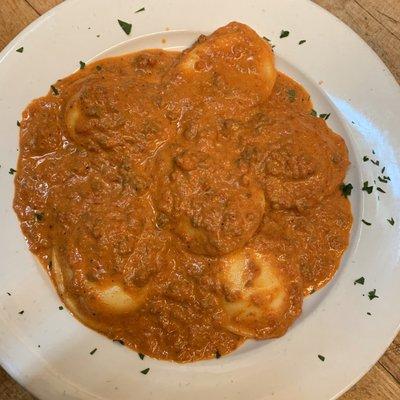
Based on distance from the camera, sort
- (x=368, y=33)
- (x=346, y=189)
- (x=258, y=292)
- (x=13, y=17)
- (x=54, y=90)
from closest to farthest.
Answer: (x=258, y=292)
(x=54, y=90)
(x=346, y=189)
(x=13, y=17)
(x=368, y=33)

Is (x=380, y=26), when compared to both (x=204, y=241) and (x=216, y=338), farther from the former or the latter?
(x=216, y=338)

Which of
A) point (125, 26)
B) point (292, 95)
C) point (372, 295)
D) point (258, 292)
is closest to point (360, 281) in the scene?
point (372, 295)

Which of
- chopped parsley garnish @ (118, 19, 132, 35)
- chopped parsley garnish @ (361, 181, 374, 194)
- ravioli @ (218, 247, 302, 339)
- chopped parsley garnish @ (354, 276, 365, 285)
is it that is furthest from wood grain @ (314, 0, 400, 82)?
ravioli @ (218, 247, 302, 339)

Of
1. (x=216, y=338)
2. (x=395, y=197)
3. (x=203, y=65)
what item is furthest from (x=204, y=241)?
(x=395, y=197)

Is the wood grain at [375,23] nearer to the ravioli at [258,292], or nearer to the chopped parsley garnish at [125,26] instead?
the chopped parsley garnish at [125,26]

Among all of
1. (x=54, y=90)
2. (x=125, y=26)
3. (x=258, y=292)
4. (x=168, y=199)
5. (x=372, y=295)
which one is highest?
(x=125, y=26)

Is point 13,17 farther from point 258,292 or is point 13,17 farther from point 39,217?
point 258,292

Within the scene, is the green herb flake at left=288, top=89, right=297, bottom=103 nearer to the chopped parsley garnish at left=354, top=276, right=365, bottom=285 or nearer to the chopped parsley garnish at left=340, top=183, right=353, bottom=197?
the chopped parsley garnish at left=340, top=183, right=353, bottom=197
